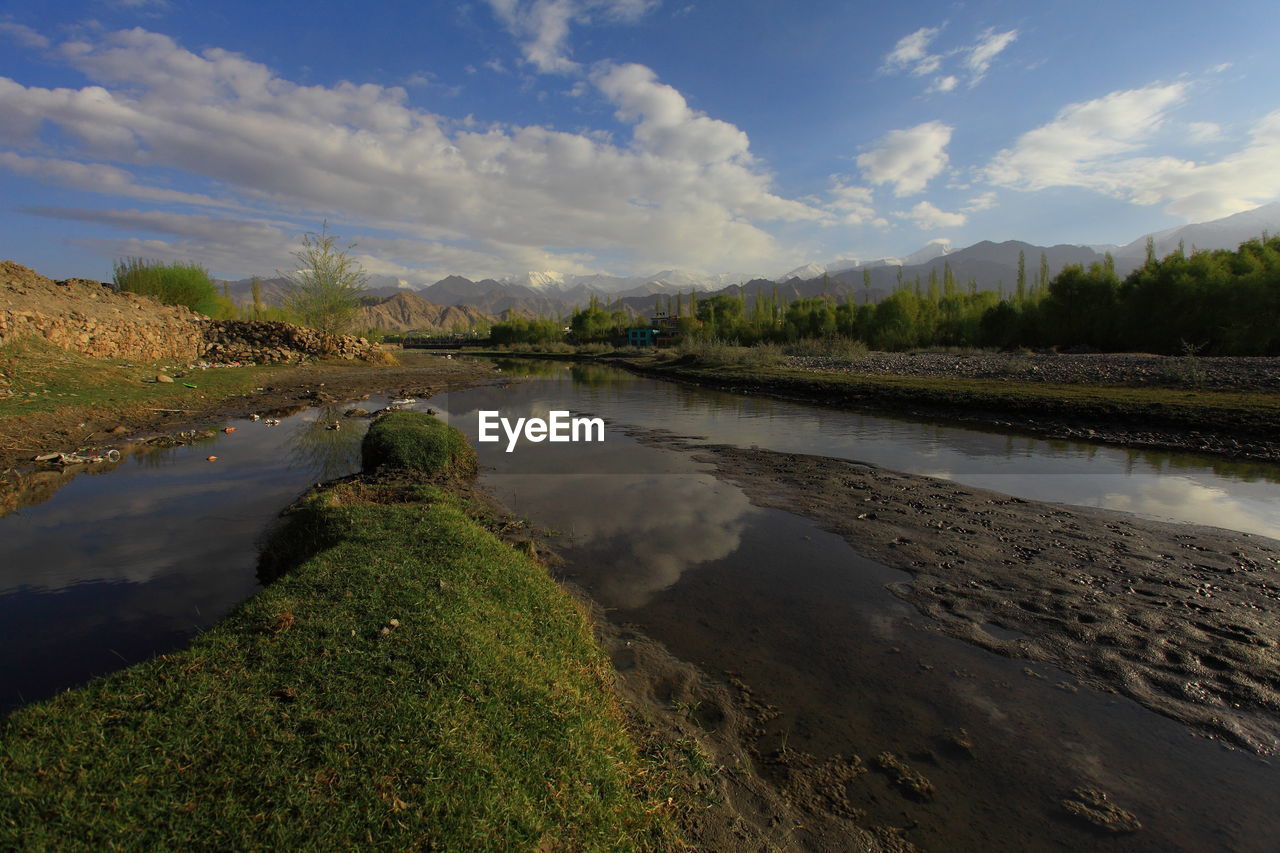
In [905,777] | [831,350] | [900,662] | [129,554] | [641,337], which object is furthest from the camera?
[641,337]

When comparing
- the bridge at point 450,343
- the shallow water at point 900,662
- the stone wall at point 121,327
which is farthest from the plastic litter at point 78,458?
the bridge at point 450,343

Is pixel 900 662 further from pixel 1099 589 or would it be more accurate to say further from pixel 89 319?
pixel 89 319

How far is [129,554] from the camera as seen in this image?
24.6 ft

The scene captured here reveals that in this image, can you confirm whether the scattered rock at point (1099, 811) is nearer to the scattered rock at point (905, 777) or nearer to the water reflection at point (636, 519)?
the scattered rock at point (905, 777)

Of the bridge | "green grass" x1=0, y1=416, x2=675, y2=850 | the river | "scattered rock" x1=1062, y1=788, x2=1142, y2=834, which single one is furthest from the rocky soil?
the bridge

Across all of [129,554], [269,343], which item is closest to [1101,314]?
[129,554]

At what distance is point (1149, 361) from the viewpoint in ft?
94.1

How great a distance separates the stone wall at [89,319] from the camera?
19.6m

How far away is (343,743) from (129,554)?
7013 mm

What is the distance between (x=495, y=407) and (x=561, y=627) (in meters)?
21.7

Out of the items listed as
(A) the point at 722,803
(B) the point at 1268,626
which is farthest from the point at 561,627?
(B) the point at 1268,626

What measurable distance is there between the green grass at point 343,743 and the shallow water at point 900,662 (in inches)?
67.9

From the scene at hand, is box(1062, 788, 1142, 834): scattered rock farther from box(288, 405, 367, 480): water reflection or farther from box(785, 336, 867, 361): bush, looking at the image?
box(785, 336, 867, 361): bush

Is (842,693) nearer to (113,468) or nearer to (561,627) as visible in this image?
(561,627)
